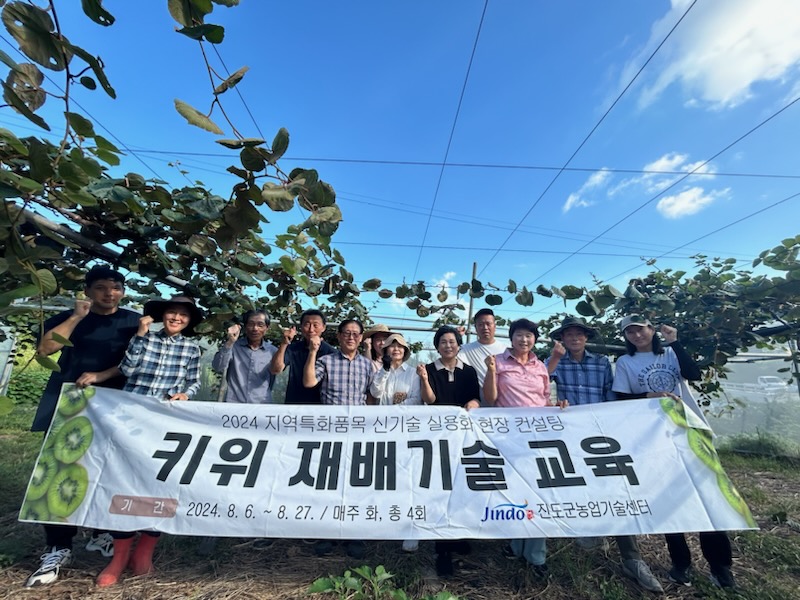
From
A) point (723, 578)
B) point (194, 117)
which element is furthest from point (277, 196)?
point (723, 578)

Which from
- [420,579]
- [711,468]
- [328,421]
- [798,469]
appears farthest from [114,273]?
[798,469]

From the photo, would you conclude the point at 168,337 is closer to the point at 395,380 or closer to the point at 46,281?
the point at 46,281

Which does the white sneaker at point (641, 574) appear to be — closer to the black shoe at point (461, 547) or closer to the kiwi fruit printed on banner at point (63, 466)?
the black shoe at point (461, 547)

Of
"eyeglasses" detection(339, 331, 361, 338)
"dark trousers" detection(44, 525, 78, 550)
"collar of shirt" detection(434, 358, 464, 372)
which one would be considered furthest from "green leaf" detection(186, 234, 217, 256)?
"dark trousers" detection(44, 525, 78, 550)

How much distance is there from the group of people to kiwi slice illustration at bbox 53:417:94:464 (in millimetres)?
187

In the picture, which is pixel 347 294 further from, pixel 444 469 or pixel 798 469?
pixel 798 469

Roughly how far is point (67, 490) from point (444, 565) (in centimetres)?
248

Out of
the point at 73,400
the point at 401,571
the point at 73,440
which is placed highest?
the point at 73,400

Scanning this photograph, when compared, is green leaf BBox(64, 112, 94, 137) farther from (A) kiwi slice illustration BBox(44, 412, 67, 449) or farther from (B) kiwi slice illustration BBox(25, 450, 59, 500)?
(B) kiwi slice illustration BBox(25, 450, 59, 500)

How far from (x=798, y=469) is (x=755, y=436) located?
39.6 inches

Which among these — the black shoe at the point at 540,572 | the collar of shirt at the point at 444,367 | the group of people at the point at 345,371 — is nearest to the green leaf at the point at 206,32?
the group of people at the point at 345,371

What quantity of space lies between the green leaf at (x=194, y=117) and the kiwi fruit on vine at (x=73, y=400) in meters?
2.24

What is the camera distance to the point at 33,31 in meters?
1.13

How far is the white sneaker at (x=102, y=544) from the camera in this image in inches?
98.5
